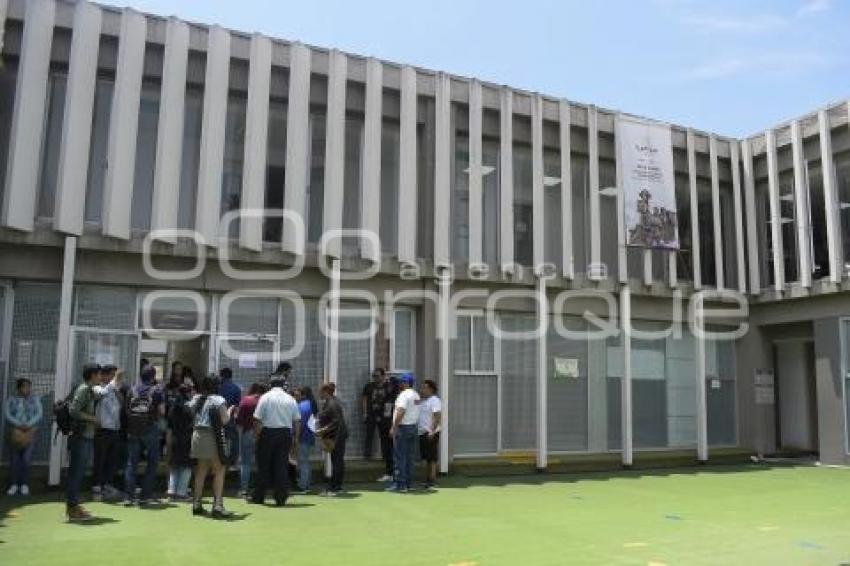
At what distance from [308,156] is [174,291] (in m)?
3.40

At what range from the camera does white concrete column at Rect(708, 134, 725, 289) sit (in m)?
17.7

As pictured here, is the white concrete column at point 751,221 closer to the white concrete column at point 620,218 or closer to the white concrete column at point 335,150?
the white concrete column at point 620,218

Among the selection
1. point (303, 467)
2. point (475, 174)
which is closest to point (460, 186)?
point (475, 174)

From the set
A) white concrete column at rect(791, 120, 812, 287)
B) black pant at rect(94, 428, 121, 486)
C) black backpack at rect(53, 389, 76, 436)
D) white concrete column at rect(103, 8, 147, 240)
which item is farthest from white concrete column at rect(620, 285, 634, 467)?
black backpack at rect(53, 389, 76, 436)

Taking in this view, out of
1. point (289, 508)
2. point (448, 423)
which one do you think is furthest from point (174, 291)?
point (448, 423)

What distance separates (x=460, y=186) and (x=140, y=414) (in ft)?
25.3

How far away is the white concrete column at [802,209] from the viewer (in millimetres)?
16859

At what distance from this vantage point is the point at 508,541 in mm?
8367

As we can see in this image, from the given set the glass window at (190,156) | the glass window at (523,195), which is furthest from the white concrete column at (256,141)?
the glass window at (523,195)

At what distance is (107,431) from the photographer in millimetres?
10297

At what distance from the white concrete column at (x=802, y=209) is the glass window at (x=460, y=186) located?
7390mm

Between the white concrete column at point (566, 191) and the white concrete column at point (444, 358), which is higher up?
the white concrete column at point (566, 191)

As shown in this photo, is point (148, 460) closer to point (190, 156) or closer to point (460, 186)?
point (190, 156)

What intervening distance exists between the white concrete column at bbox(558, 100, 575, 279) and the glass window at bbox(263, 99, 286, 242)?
5.68 meters
